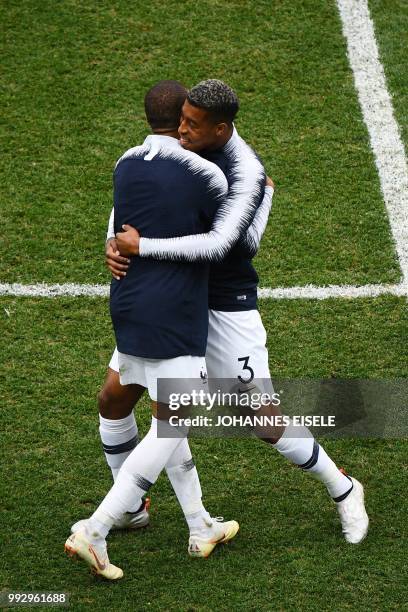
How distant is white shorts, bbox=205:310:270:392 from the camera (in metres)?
5.02

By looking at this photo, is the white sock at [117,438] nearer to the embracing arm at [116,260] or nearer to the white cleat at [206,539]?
the white cleat at [206,539]

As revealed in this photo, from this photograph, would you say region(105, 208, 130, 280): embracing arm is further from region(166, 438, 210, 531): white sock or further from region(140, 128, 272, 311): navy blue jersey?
region(166, 438, 210, 531): white sock

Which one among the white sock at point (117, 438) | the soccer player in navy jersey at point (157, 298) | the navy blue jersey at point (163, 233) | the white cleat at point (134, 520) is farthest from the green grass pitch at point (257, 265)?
the navy blue jersey at point (163, 233)

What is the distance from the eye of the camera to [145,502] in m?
5.40

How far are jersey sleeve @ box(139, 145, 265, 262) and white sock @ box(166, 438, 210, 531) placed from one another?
848mm

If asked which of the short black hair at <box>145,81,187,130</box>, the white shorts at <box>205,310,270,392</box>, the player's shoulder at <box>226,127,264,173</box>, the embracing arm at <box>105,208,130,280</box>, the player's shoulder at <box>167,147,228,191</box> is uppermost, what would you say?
the short black hair at <box>145,81,187,130</box>

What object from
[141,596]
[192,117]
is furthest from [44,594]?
[192,117]

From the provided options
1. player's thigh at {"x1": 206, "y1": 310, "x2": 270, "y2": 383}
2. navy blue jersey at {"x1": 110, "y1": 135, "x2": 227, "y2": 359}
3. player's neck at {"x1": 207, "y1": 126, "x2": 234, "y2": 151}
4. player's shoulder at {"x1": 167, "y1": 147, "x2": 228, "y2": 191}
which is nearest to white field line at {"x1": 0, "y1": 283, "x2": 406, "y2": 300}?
player's thigh at {"x1": 206, "y1": 310, "x2": 270, "y2": 383}

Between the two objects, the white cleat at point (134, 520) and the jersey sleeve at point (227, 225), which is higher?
the jersey sleeve at point (227, 225)

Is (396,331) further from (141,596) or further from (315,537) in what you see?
(141,596)

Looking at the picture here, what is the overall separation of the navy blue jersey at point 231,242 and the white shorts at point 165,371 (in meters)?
0.31

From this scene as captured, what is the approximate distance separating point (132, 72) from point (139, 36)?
15.8 inches

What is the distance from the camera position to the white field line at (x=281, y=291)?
6.88 metres

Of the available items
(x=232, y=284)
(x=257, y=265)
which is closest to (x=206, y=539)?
(x=232, y=284)
